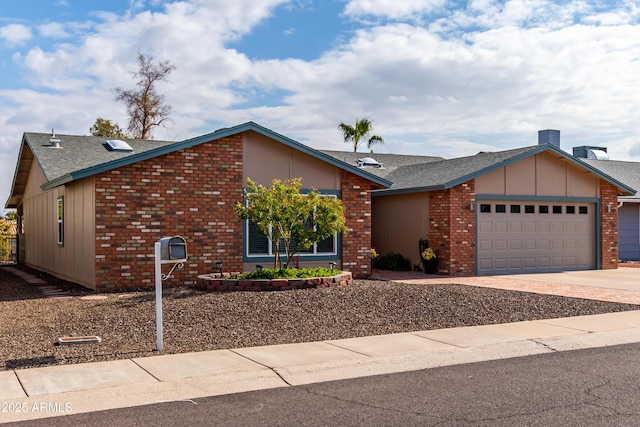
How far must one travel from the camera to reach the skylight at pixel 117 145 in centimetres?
2069

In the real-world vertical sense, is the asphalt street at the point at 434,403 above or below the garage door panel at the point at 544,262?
below

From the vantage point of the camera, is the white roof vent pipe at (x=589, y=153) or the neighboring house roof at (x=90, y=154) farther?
the white roof vent pipe at (x=589, y=153)

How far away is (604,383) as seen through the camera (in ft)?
23.4

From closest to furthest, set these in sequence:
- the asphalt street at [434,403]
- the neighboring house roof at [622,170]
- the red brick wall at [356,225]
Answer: the asphalt street at [434,403]
the red brick wall at [356,225]
the neighboring house roof at [622,170]

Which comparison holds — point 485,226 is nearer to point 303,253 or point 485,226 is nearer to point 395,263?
point 395,263

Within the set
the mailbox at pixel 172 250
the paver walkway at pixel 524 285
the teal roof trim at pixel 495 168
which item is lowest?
the paver walkway at pixel 524 285

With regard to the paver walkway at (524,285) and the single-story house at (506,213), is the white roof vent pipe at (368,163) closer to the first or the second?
the single-story house at (506,213)

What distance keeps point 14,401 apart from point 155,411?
1422mm

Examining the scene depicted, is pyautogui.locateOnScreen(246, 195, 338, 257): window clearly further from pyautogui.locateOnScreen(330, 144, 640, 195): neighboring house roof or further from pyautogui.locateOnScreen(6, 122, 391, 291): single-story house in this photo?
pyautogui.locateOnScreen(330, 144, 640, 195): neighboring house roof

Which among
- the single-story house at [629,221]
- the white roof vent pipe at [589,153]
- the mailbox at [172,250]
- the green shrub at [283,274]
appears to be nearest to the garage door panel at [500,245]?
the single-story house at [629,221]

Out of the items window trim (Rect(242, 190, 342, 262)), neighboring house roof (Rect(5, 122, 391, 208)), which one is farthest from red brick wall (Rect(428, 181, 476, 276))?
window trim (Rect(242, 190, 342, 262))

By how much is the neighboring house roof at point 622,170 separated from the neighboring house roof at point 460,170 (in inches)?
254

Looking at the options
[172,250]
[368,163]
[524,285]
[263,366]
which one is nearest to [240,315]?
[172,250]

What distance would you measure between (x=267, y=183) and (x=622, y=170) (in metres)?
20.6
